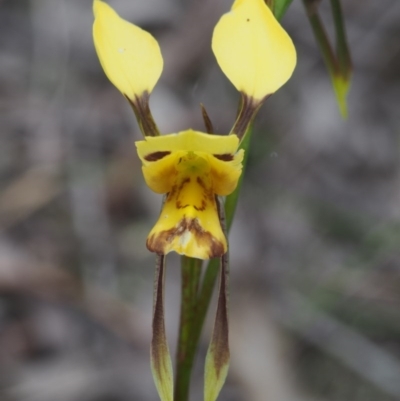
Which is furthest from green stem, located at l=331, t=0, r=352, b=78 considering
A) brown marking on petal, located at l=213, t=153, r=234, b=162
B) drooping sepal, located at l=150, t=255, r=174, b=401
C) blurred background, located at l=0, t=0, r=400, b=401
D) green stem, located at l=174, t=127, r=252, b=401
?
blurred background, located at l=0, t=0, r=400, b=401

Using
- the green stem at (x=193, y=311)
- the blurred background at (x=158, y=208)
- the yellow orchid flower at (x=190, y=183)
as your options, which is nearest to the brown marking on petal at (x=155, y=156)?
the yellow orchid flower at (x=190, y=183)

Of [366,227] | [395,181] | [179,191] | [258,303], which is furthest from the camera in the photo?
[395,181]

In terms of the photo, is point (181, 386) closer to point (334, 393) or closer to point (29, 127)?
point (334, 393)

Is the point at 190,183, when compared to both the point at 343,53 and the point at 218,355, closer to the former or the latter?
the point at 218,355

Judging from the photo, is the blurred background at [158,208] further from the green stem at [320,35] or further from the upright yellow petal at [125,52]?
the upright yellow petal at [125,52]

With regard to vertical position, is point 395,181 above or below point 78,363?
above

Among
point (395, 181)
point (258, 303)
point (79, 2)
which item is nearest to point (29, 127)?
point (79, 2)
